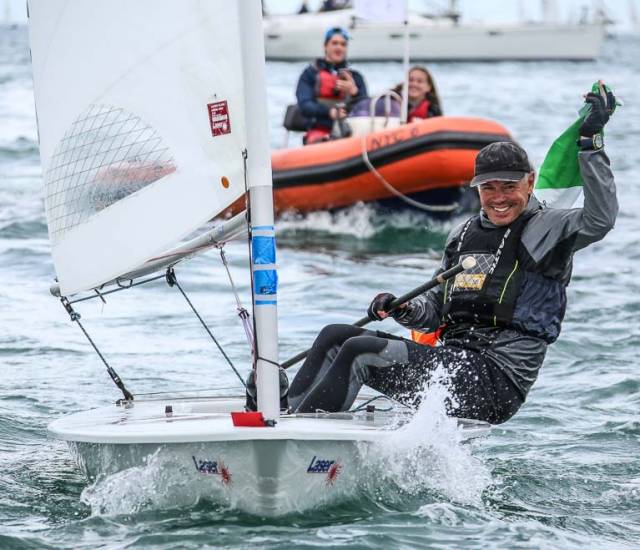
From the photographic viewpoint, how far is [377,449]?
380cm

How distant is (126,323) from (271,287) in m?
3.80

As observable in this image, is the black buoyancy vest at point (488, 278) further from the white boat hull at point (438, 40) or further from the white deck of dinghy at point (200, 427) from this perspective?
the white boat hull at point (438, 40)

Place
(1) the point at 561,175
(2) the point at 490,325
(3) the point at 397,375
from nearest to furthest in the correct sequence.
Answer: (3) the point at 397,375, (2) the point at 490,325, (1) the point at 561,175

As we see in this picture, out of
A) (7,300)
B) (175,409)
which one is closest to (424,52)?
(7,300)

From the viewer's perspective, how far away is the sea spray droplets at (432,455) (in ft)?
12.6

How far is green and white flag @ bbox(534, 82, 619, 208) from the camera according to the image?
4.59m

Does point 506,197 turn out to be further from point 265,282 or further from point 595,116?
point 265,282

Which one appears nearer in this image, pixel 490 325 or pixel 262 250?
pixel 262 250

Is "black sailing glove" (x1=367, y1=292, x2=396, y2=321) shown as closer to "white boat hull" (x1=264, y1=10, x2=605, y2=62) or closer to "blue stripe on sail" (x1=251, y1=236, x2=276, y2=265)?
"blue stripe on sail" (x1=251, y1=236, x2=276, y2=265)

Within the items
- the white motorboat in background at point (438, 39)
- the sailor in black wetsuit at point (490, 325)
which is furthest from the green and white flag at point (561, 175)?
the white motorboat in background at point (438, 39)

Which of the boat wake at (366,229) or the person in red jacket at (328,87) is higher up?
the person in red jacket at (328,87)

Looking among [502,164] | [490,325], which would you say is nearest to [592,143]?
[502,164]

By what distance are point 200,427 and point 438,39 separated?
39.2 m

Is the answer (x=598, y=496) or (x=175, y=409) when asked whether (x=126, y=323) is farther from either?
(x=598, y=496)
